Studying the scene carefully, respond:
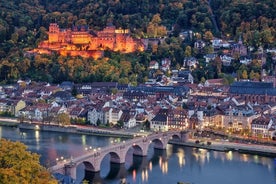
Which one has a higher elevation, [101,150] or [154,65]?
[154,65]

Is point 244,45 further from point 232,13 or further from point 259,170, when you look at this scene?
point 259,170

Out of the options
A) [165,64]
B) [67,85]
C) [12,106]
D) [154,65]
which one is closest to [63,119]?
[12,106]

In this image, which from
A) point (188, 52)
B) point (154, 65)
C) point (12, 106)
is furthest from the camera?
point (188, 52)

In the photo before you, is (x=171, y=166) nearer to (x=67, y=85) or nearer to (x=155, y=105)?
(x=155, y=105)

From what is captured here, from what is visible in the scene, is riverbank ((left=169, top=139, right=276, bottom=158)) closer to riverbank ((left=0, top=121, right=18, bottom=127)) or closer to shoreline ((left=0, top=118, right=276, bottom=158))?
shoreline ((left=0, top=118, right=276, bottom=158))

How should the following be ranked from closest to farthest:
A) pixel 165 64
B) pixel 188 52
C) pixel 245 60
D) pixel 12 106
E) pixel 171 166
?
1. pixel 171 166
2. pixel 12 106
3. pixel 245 60
4. pixel 165 64
5. pixel 188 52

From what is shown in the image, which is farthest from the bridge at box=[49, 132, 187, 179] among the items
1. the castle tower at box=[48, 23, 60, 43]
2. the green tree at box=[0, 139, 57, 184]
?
the castle tower at box=[48, 23, 60, 43]

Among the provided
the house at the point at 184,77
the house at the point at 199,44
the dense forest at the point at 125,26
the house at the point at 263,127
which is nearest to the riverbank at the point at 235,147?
the house at the point at 263,127

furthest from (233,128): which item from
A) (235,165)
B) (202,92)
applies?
(202,92)

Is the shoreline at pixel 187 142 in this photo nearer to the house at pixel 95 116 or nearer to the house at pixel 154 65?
the house at pixel 95 116
